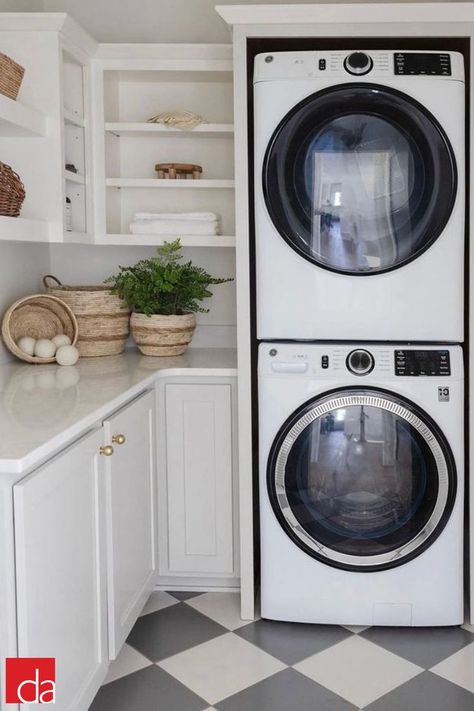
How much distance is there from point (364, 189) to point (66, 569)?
1.44 metres

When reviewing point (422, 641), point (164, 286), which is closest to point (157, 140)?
point (164, 286)

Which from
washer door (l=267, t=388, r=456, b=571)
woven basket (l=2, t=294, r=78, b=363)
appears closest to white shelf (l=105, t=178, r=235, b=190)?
woven basket (l=2, t=294, r=78, b=363)

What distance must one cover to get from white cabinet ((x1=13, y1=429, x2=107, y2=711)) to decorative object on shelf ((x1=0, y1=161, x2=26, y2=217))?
804 mm

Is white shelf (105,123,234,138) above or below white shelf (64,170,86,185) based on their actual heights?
above

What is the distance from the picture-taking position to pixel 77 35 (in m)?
2.83

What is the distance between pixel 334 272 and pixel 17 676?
152cm

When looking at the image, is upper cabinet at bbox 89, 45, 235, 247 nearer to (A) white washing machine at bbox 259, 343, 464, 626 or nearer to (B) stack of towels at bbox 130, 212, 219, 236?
(B) stack of towels at bbox 130, 212, 219, 236

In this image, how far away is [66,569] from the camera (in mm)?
1802

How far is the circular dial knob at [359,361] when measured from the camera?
254 cm

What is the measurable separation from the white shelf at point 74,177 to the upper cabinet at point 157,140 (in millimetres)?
92

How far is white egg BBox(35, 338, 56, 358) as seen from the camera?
2.87 meters

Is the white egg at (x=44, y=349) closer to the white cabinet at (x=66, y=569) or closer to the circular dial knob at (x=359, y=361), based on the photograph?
the white cabinet at (x=66, y=569)

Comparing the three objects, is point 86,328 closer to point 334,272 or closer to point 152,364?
point 152,364

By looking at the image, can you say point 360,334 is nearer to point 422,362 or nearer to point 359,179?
point 422,362
